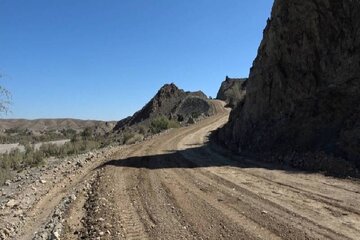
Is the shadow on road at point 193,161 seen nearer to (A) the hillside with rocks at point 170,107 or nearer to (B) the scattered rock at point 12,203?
(B) the scattered rock at point 12,203

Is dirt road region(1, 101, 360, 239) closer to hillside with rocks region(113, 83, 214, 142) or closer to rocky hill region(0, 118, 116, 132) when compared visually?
hillside with rocks region(113, 83, 214, 142)

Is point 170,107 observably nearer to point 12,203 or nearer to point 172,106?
point 172,106

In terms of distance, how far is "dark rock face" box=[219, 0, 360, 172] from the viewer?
17.7 meters

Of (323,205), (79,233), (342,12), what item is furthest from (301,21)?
(79,233)

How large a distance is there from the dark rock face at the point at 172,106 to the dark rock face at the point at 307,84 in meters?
33.0

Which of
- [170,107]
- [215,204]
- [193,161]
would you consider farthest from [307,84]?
[170,107]

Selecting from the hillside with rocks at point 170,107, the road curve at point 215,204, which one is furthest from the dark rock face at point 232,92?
the road curve at point 215,204

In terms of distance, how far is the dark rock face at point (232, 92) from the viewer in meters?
67.4

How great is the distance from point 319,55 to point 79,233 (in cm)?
1447

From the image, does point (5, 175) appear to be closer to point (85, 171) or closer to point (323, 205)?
point (85, 171)

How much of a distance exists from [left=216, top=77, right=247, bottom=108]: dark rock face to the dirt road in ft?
131

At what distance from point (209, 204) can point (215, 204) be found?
15cm

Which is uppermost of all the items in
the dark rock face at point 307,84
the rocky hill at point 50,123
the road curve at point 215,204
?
the rocky hill at point 50,123

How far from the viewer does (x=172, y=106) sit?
73.5m
